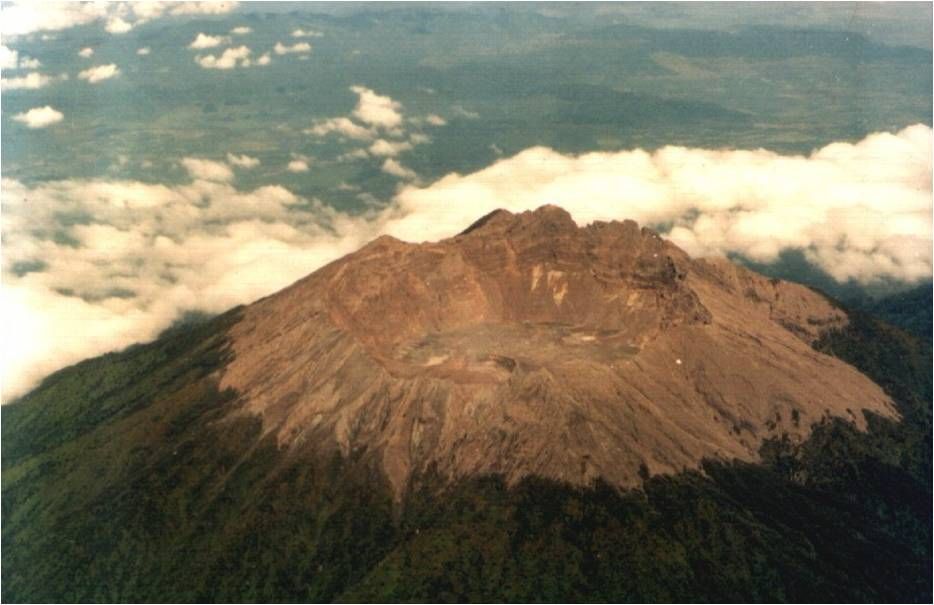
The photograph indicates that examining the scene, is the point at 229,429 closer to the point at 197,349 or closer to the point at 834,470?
the point at 197,349

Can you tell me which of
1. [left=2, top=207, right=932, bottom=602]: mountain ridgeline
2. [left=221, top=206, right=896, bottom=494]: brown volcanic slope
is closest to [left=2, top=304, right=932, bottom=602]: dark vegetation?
[left=2, top=207, right=932, bottom=602]: mountain ridgeline

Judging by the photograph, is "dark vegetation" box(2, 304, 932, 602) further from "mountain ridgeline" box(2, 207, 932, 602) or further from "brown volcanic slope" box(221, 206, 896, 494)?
"brown volcanic slope" box(221, 206, 896, 494)

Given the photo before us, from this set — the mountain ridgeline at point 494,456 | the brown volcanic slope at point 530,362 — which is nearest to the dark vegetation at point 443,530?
the mountain ridgeline at point 494,456

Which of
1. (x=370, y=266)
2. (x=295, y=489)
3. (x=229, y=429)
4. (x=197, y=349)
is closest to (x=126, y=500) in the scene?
(x=229, y=429)

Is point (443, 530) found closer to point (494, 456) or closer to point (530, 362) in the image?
point (494, 456)

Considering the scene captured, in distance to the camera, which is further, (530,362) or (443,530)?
(530,362)

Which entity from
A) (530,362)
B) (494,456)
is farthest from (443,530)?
(530,362)

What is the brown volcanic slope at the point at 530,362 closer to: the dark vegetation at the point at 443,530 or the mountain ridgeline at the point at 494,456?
the mountain ridgeline at the point at 494,456
